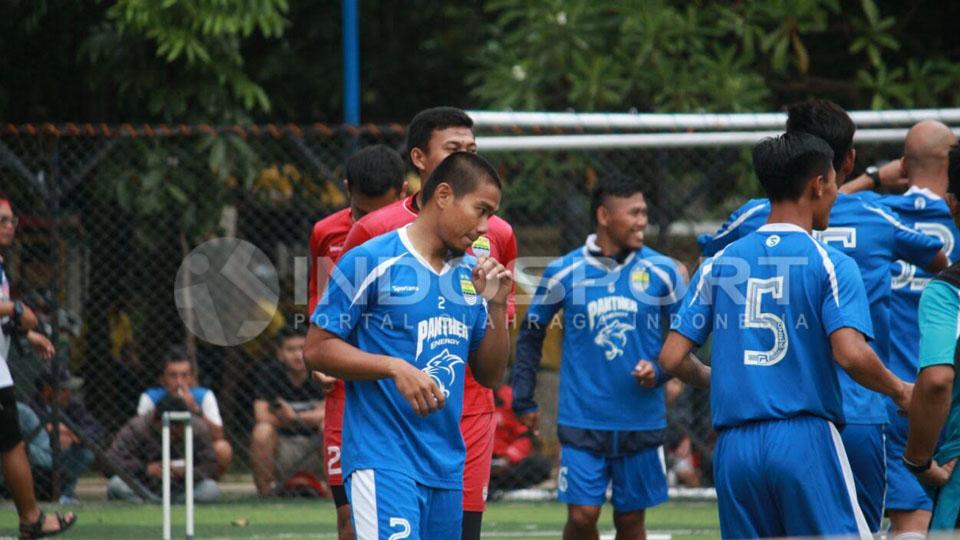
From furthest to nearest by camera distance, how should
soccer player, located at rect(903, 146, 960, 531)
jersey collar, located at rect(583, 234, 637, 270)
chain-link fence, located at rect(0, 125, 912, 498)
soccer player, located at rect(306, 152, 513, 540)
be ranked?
chain-link fence, located at rect(0, 125, 912, 498)
jersey collar, located at rect(583, 234, 637, 270)
soccer player, located at rect(306, 152, 513, 540)
soccer player, located at rect(903, 146, 960, 531)

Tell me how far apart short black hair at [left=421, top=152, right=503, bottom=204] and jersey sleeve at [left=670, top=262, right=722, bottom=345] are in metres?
0.82

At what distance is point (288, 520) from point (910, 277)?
525 centimetres

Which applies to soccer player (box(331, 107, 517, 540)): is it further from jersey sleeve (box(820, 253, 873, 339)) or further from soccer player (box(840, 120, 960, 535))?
soccer player (box(840, 120, 960, 535))

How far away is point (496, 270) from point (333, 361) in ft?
2.19

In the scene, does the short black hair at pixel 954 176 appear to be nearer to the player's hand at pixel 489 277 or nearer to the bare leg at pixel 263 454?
the player's hand at pixel 489 277

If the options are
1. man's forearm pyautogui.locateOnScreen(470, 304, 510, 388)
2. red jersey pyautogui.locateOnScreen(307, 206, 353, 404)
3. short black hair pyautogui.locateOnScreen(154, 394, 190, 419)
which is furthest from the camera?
short black hair pyautogui.locateOnScreen(154, 394, 190, 419)

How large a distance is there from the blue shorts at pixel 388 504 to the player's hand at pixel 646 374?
3.15 metres

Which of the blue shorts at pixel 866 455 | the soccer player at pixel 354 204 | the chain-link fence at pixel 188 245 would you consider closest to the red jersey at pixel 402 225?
the soccer player at pixel 354 204

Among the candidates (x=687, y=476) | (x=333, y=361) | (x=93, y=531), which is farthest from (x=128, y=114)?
Result: (x=333, y=361)

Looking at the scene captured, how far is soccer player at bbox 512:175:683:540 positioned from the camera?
27.5 ft

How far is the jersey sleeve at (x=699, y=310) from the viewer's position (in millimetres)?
5320

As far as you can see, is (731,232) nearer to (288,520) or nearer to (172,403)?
(288,520)

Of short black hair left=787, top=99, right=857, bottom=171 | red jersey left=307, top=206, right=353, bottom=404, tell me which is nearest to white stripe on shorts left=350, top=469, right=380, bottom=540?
short black hair left=787, top=99, right=857, bottom=171

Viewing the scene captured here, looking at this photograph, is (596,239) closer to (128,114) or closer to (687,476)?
(687,476)
